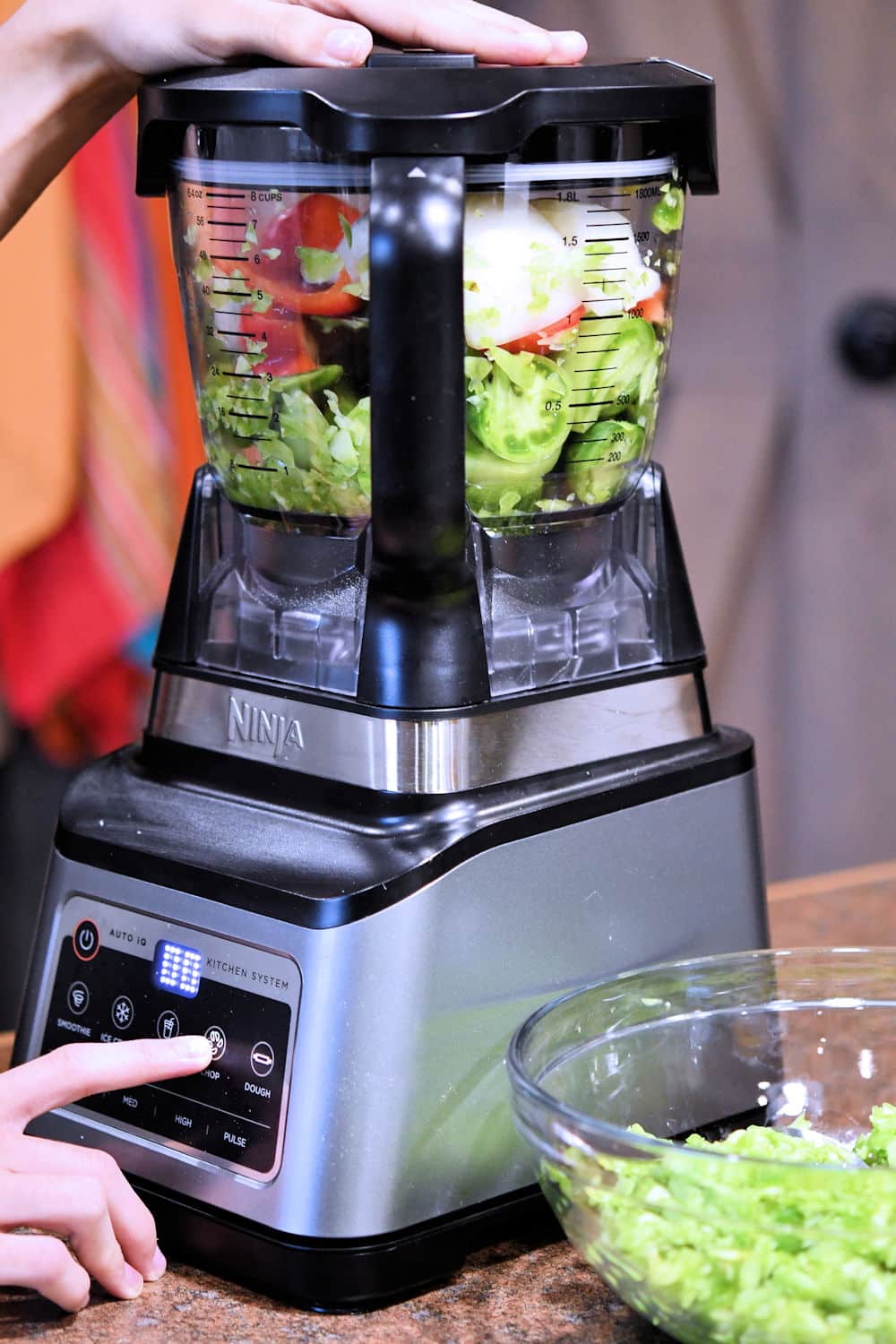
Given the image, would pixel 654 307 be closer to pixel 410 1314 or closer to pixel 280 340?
pixel 280 340

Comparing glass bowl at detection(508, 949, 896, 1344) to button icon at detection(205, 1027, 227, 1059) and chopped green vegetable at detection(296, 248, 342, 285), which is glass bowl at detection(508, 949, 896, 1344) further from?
chopped green vegetable at detection(296, 248, 342, 285)

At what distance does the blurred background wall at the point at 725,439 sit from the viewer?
1706mm

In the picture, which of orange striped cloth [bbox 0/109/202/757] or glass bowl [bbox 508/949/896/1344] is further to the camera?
orange striped cloth [bbox 0/109/202/757]

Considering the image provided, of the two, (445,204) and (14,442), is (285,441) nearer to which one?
(445,204)

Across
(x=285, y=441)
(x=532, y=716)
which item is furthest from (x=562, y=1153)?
(x=285, y=441)

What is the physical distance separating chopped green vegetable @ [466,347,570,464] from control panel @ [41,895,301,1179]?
254mm

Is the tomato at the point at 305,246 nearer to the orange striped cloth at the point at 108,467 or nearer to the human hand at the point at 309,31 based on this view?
the human hand at the point at 309,31

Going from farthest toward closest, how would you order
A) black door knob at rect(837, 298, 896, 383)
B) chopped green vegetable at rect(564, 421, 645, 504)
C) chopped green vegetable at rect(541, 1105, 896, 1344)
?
black door knob at rect(837, 298, 896, 383) < chopped green vegetable at rect(564, 421, 645, 504) < chopped green vegetable at rect(541, 1105, 896, 1344)

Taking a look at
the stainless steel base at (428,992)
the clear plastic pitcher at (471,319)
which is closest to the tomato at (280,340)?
the clear plastic pitcher at (471,319)

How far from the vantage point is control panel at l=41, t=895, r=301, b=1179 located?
2.39 feet

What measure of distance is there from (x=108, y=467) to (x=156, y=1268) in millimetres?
1137

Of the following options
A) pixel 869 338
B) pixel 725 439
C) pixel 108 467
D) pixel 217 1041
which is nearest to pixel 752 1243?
pixel 217 1041

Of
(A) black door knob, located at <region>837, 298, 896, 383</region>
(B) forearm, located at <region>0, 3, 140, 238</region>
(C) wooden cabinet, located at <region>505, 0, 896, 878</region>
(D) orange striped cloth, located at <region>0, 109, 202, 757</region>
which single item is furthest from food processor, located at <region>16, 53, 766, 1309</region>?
(A) black door knob, located at <region>837, 298, 896, 383</region>

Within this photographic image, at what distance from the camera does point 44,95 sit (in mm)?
925
